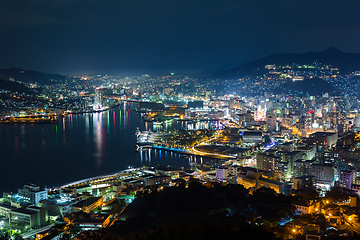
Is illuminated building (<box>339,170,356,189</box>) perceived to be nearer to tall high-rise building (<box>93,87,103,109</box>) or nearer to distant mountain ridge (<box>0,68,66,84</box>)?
tall high-rise building (<box>93,87,103,109</box>)

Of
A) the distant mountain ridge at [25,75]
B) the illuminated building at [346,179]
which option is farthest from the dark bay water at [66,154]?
the distant mountain ridge at [25,75]

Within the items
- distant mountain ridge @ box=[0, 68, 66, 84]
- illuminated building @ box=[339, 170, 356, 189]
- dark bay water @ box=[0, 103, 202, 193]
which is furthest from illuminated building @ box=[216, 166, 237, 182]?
distant mountain ridge @ box=[0, 68, 66, 84]

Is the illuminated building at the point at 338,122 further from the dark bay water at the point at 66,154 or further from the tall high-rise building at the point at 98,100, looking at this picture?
the tall high-rise building at the point at 98,100

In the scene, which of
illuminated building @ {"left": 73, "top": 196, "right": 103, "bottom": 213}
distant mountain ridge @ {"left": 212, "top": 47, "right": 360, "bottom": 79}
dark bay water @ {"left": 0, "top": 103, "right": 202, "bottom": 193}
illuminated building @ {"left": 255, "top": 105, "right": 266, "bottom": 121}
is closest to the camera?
illuminated building @ {"left": 73, "top": 196, "right": 103, "bottom": 213}

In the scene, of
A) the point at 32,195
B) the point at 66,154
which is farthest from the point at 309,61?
the point at 32,195

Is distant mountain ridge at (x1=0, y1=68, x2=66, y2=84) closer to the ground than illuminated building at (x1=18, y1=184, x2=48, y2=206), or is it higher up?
higher up

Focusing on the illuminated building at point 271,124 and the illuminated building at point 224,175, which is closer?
the illuminated building at point 224,175

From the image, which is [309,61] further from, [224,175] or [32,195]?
[32,195]
